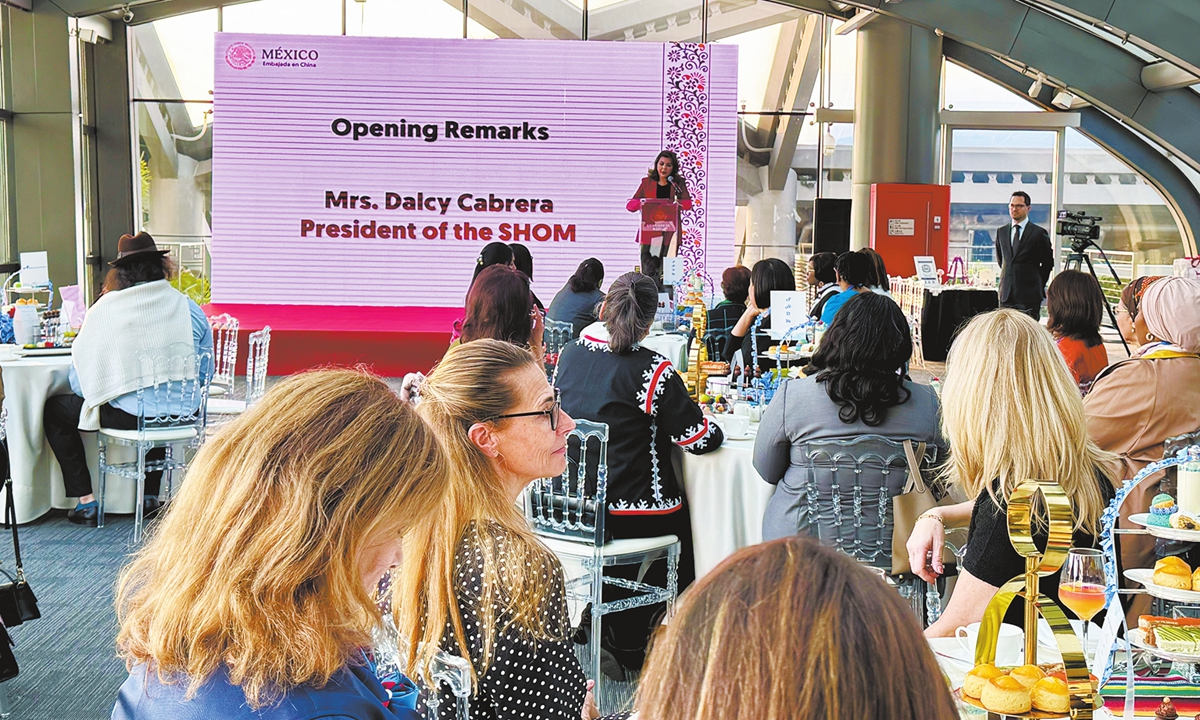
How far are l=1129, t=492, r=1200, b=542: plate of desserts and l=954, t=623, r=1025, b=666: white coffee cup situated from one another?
0.36m

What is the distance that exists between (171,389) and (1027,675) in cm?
476

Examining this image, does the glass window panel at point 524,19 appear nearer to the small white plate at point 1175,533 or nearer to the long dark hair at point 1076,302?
the long dark hair at point 1076,302

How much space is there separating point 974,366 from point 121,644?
180 centimetres

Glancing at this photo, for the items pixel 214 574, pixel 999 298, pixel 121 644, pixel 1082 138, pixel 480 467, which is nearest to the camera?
pixel 214 574

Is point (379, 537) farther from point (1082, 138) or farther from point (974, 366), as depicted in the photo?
point (1082, 138)

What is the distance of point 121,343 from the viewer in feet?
17.5

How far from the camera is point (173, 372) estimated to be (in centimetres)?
542

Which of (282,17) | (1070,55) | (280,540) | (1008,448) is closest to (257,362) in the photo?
(1008,448)

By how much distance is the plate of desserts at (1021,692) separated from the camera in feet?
4.74

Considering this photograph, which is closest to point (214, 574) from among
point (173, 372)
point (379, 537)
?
point (379, 537)

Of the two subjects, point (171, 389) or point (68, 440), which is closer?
point (171, 389)

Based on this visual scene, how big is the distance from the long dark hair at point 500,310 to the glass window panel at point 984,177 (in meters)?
11.3

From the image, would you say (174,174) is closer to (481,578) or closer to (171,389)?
(171,389)

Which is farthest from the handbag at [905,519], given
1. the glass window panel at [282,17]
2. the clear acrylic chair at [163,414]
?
the glass window panel at [282,17]
